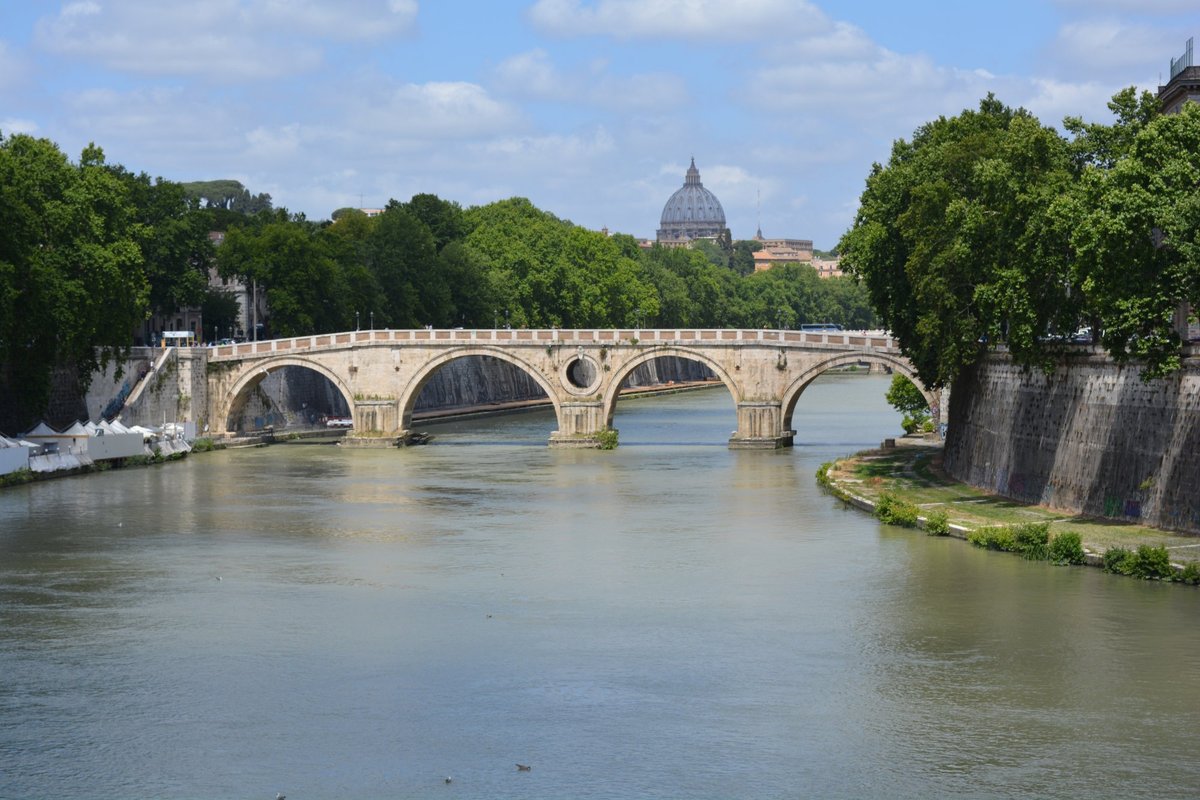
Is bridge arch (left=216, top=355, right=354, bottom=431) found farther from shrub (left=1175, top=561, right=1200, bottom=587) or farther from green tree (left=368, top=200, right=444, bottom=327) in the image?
shrub (left=1175, top=561, right=1200, bottom=587)

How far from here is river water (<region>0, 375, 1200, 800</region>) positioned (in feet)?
82.5

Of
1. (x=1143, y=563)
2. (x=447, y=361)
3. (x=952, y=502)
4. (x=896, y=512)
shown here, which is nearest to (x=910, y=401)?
(x=447, y=361)

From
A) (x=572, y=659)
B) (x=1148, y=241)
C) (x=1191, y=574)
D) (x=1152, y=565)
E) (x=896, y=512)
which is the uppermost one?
(x=1148, y=241)

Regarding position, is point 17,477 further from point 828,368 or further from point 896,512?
point 828,368

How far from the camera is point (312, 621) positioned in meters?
34.8

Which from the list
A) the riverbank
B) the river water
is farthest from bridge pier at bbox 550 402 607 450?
the river water

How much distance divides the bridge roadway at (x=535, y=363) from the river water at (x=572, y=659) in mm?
21544

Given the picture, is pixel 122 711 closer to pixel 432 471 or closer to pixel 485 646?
pixel 485 646

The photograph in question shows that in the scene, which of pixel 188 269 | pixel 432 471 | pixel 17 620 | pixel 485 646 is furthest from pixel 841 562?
pixel 188 269

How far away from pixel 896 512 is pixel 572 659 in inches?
666

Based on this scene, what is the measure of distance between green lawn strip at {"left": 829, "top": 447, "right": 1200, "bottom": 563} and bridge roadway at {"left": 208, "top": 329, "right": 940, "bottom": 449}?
8.99 metres

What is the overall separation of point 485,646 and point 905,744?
8.97m

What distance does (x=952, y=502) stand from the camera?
48031mm

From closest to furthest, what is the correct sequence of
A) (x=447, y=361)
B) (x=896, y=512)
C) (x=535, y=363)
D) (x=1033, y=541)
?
(x=1033, y=541)
(x=896, y=512)
(x=535, y=363)
(x=447, y=361)
